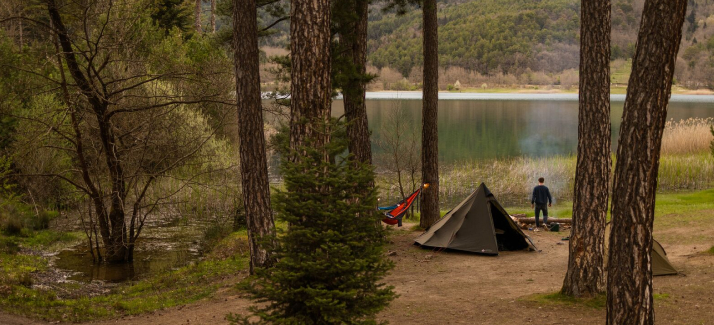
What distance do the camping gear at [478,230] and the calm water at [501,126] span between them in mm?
6948

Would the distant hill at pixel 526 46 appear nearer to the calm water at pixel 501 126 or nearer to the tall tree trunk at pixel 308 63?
the calm water at pixel 501 126

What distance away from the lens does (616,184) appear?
4.89 metres

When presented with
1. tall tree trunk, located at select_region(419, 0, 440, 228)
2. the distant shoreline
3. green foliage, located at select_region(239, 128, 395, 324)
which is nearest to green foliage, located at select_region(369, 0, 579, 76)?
the distant shoreline

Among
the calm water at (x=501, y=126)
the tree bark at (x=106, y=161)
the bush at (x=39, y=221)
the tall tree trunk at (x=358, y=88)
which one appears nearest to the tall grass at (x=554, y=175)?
the calm water at (x=501, y=126)

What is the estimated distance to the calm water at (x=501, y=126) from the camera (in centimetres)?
3403

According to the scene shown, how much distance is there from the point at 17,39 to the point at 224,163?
1176 cm

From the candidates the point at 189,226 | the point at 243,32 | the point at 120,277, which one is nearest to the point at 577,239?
the point at 243,32

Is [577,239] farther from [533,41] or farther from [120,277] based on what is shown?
[533,41]

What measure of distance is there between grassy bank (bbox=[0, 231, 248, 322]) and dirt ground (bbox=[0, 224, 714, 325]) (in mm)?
476

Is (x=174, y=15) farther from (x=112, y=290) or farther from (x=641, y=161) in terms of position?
(x=641, y=161)

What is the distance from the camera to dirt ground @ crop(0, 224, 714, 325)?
6969mm

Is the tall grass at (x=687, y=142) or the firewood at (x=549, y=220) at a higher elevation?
the tall grass at (x=687, y=142)

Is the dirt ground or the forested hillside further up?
the forested hillside

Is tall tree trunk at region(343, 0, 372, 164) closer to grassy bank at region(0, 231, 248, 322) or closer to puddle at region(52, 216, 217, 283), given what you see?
grassy bank at region(0, 231, 248, 322)
